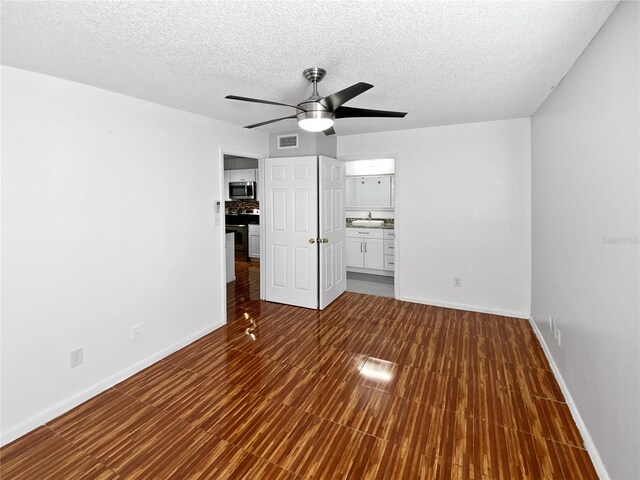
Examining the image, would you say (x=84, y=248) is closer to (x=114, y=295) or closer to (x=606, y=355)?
(x=114, y=295)

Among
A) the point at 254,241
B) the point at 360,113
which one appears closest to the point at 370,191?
the point at 254,241

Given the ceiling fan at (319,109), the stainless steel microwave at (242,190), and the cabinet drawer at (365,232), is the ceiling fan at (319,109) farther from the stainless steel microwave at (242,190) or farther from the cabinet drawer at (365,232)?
the stainless steel microwave at (242,190)

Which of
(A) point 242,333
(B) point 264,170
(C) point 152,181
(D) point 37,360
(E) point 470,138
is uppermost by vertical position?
(E) point 470,138

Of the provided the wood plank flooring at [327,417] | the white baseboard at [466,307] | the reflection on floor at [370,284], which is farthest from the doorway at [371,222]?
the wood plank flooring at [327,417]

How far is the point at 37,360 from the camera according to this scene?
2229 millimetres

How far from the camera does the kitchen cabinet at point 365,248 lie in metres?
6.18

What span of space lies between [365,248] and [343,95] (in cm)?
447

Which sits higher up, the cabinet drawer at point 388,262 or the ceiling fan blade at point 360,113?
the ceiling fan blade at point 360,113

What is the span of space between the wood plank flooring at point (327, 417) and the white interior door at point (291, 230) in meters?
1.07

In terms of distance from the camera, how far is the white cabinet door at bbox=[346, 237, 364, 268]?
6363mm

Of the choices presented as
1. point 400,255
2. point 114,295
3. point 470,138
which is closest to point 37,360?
point 114,295

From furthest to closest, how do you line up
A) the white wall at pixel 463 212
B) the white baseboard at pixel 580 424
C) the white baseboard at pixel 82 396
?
the white wall at pixel 463 212 → the white baseboard at pixel 82 396 → the white baseboard at pixel 580 424

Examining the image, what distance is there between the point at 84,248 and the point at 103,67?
1319 mm

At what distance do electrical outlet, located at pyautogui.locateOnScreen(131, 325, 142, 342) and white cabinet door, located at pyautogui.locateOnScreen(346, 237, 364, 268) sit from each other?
423cm
